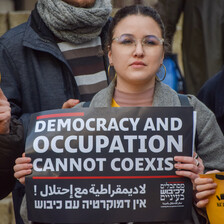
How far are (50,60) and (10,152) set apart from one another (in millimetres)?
728

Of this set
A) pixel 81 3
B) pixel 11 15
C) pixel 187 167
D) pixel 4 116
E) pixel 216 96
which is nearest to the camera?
pixel 187 167

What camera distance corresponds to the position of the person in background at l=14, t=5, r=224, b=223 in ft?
8.61

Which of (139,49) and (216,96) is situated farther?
(216,96)

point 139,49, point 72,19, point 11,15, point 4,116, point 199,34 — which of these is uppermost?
point 139,49

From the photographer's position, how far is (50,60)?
3256 mm

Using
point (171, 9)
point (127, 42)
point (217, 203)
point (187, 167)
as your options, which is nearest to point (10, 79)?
point (127, 42)

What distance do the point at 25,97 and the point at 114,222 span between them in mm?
1062

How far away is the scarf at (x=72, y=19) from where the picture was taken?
3.22 m

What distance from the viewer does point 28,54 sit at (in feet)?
10.7

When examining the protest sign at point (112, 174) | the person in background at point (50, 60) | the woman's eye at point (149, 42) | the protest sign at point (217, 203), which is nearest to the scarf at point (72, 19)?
the person in background at point (50, 60)

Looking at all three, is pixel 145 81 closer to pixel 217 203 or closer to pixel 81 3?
pixel 217 203

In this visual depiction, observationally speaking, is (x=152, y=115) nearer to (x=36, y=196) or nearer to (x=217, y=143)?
(x=217, y=143)

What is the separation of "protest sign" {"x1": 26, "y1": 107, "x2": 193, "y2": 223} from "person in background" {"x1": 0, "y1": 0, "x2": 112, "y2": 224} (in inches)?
28.4

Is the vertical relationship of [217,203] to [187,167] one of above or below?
below
